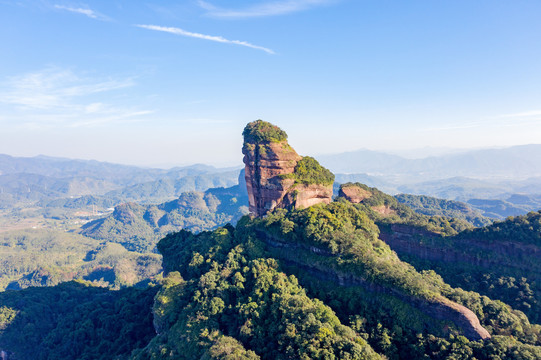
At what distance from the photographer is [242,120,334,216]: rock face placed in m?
55.1

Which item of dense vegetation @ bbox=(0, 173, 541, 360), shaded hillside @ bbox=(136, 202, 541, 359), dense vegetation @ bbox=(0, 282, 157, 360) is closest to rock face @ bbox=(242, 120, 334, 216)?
dense vegetation @ bbox=(0, 173, 541, 360)

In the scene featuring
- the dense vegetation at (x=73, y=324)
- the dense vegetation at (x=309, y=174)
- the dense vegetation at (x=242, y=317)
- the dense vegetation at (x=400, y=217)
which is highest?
the dense vegetation at (x=309, y=174)

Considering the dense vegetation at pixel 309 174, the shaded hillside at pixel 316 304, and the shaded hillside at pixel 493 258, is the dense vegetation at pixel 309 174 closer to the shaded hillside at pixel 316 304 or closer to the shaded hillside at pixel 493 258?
the shaded hillside at pixel 316 304

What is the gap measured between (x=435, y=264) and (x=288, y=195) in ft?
89.0

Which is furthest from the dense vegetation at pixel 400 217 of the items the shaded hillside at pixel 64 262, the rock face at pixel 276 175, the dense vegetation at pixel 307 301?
the shaded hillside at pixel 64 262

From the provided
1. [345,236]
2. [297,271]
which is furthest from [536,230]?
[297,271]

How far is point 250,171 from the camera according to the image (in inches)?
2287

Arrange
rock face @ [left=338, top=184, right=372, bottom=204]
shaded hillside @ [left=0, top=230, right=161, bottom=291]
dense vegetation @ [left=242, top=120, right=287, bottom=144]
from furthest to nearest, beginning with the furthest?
shaded hillside @ [left=0, top=230, right=161, bottom=291] → rock face @ [left=338, top=184, right=372, bottom=204] → dense vegetation @ [left=242, top=120, right=287, bottom=144]

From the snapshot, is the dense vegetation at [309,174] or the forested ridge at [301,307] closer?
the forested ridge at [301,307]

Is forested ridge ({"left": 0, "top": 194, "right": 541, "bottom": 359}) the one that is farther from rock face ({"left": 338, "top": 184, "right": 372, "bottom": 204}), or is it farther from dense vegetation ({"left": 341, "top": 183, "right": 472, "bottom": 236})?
rock face ({"left": 338, "top": 184, "right": 372, "bottom": 204})

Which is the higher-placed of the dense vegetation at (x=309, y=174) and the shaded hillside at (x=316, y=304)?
the dense vegetation at (x=309, y=174)

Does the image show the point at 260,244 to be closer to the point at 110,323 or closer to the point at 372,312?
the point at 372,312

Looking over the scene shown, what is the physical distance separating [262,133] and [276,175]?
9031 mm

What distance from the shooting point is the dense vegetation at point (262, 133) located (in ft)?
186
